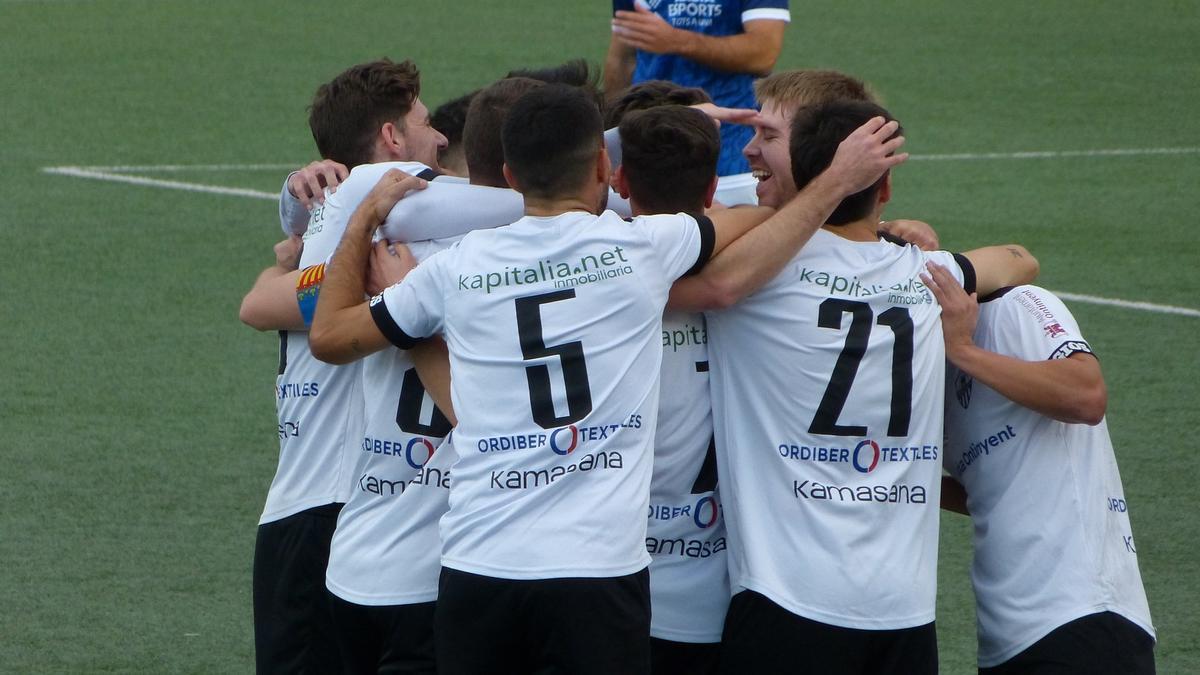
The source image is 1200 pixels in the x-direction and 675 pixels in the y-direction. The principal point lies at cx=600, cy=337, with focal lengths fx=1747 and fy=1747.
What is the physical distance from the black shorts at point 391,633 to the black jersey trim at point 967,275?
4.00ft

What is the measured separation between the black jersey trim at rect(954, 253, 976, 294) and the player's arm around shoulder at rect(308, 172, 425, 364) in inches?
42.2

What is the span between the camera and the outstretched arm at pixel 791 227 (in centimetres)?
320

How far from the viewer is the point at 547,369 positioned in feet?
10.3

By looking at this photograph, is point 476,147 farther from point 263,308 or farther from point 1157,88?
point 1157,88

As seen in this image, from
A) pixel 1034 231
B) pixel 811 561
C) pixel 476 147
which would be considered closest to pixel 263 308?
pixel 476 147

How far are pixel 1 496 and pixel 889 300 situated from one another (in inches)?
159

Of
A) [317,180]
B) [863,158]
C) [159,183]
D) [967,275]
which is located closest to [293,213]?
[317,180]

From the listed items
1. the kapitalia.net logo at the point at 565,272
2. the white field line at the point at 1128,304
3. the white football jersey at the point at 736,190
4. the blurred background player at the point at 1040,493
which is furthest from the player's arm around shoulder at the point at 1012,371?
the white field line at the point at 1128,304

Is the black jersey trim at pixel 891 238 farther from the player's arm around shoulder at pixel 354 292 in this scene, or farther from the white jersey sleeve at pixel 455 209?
the player's arm around shoulder at pixel 354 292

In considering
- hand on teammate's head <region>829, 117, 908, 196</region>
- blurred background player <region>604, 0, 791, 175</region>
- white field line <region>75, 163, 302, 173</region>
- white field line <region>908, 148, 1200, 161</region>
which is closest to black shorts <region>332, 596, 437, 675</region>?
hand on teammate's head <region>829, 117, 908, 196</region>

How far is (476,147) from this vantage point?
3490mm

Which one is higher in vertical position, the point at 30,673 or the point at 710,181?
the point at 710,181

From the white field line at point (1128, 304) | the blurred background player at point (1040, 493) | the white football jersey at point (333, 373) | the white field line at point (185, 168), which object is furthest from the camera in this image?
the white field line at point (185, 168)

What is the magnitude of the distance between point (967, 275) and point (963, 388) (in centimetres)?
25
